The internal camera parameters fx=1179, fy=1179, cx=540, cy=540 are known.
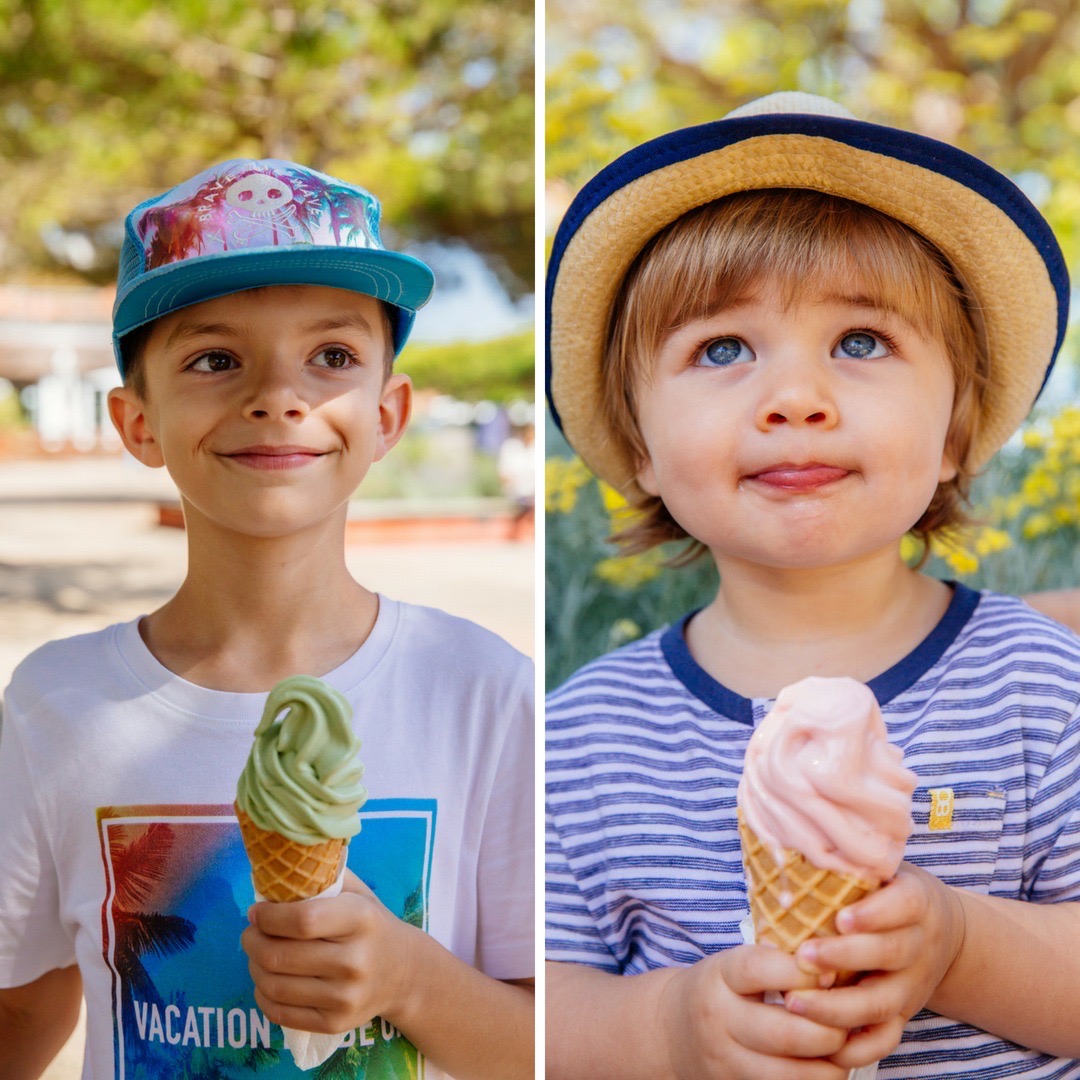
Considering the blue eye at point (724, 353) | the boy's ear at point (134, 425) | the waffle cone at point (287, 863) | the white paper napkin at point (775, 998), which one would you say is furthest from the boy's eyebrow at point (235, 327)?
the white paper napkin at point (775, 998)

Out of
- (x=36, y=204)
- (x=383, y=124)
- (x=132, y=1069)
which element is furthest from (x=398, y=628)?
(x=36, y=204)

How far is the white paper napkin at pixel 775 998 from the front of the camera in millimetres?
1270

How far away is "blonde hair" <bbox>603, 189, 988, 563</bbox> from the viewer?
1471 millimetres

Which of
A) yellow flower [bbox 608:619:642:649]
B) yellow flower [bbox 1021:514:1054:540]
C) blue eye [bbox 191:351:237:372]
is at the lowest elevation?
yellow flower [bbox 608:619:642:649]

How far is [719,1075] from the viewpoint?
1350mm

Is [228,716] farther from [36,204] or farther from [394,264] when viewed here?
[36,204]

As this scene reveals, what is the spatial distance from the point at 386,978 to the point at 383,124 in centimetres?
486

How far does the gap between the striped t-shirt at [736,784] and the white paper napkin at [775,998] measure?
0.17m

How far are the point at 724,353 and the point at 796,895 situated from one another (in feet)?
2.24

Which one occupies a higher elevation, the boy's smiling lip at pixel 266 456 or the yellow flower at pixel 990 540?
the yellow flower at pixel 990 540

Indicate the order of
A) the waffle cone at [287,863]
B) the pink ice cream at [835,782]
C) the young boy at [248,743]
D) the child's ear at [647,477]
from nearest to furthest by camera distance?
the pink ice cream at [835,782]
the waffle cone at [287,863]
the young boy at [248,743]
the child's ear at [647,477]

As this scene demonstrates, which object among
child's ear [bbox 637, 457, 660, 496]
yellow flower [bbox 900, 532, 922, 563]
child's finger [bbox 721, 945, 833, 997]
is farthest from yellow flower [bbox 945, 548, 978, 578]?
child's finger [bbox 721, 945, 833, 997]

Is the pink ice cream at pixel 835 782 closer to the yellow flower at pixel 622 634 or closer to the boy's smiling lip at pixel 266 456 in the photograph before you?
the boy's smiling lip at pixel 266 456

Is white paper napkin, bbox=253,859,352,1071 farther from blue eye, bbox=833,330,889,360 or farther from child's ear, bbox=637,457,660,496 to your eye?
blue eye, bbox=833,330,889,360
